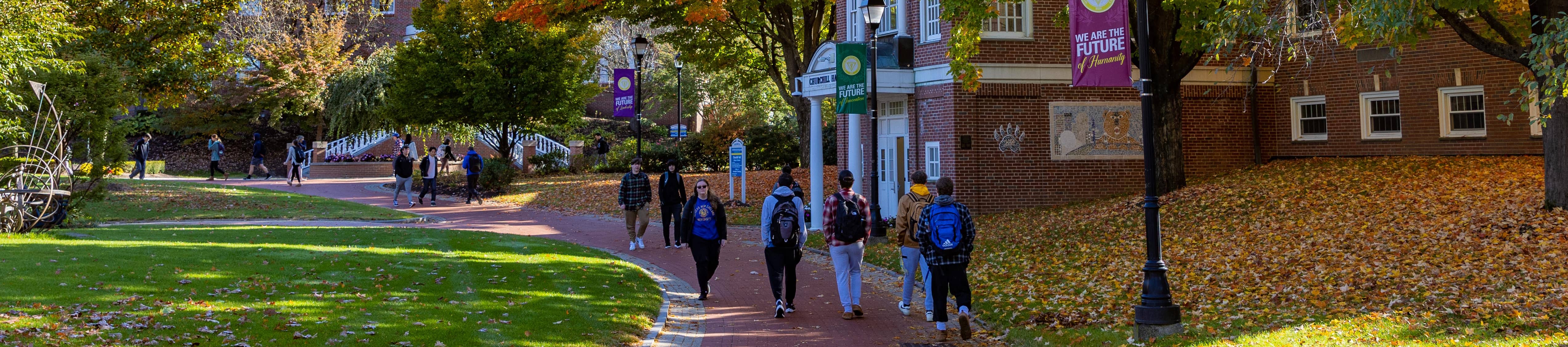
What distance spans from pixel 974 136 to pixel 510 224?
355 inches

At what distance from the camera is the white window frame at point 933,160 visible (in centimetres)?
2030

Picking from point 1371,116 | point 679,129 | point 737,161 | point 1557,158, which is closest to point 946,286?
point 1557,158

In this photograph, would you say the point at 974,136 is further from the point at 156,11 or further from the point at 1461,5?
the point at 156,11

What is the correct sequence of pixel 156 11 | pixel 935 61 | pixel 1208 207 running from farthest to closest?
pixel 156 11, pixel 935 61, pixel 1208 207

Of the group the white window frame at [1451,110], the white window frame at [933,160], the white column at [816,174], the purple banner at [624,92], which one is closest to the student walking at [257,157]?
the purple banner at [624,92]

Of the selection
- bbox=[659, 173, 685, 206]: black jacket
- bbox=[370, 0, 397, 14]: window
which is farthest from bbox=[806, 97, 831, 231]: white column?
bbox=[370, 0, 397, 14]: window

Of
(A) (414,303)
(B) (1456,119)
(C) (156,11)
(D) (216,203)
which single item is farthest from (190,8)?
(B) (1456,119)

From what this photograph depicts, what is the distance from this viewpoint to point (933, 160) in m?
20.6

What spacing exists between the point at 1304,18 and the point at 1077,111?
6961mm

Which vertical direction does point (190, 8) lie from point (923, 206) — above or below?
above

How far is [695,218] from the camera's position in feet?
36.5

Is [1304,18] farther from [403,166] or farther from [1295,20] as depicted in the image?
[403,166]

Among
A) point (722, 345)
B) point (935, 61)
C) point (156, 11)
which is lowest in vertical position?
point (722, 345)

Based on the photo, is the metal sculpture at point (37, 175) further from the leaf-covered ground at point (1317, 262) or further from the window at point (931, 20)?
the window at point (931, 20)
